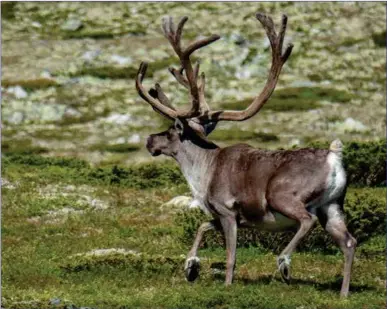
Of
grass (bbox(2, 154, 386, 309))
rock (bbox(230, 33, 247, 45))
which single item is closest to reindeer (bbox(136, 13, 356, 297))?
grass (bbox(2, 154, 386, 309))

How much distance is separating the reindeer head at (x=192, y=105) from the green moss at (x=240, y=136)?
29.1 m

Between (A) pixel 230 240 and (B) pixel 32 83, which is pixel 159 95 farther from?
(B) pixel 32 83

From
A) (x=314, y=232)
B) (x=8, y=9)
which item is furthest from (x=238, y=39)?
(x=314, y=232)

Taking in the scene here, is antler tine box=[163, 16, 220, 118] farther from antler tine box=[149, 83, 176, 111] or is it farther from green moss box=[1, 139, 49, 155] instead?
green moss box=[1, 139, 49, 155]

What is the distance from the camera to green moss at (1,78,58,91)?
60.6m

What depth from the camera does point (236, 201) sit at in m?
17.6

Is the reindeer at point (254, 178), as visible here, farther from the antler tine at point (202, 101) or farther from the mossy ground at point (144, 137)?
the mossy ground at point (144, 137)

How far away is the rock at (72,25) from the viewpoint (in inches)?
2909

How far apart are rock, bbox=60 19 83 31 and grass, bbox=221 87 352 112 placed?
20554mm

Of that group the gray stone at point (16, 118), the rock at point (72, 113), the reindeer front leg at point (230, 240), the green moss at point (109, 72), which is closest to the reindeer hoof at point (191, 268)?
the reindeer front leg at point (230, 240)

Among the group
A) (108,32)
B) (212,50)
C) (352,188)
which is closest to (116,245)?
(352,188)

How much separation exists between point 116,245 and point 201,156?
15.4 ft

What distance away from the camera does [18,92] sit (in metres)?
59.2

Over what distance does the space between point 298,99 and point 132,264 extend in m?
39.3
